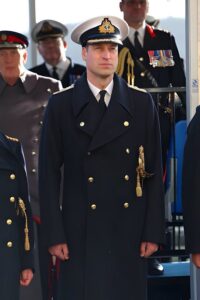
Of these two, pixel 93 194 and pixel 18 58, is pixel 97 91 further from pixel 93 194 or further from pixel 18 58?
pixel 18 58

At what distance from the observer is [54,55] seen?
8.02 m

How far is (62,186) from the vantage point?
17.1 feet

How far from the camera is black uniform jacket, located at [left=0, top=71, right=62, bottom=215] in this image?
18.9 feet

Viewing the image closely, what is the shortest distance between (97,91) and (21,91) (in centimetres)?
109

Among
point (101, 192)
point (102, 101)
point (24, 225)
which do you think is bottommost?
point (24, 225)

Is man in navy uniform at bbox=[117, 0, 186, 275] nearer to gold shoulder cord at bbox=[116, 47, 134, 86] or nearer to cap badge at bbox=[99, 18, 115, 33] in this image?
gold shoulder cord at bbox=[116, 47, 134, 86]

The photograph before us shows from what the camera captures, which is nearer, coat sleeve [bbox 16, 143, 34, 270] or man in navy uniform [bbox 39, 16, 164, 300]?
coat sleeve [bbox 16, 143, 34, 270]

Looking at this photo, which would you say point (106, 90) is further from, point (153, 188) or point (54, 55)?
point (54, 55)

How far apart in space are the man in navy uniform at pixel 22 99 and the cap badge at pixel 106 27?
1015mm

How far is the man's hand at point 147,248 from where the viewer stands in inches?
192

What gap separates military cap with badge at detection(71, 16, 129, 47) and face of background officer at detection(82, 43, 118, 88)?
33mm

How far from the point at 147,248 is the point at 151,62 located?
6.80 ft

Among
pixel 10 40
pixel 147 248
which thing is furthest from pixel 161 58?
pixel 147 248

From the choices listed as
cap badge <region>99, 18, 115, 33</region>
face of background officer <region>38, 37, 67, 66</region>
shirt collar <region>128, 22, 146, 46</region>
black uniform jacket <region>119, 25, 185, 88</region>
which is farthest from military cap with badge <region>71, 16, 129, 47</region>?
face of background officer <region>38, 37, 67, 66</region>
